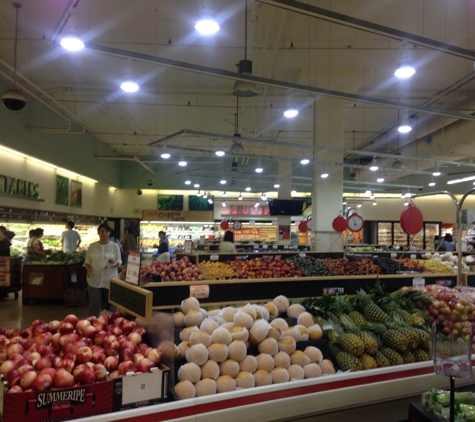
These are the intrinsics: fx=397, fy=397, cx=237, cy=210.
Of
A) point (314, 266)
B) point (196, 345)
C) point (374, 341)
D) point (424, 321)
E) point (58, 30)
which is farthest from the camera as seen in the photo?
point (314, 266)

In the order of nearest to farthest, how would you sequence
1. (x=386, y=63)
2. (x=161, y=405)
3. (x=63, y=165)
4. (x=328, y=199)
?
1. (x=161, y=405)
2. (x=386, y=63)
3. (x=328, y=199)
4. (x=63, y=165)

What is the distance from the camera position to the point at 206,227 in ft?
72.8

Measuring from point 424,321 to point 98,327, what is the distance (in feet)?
9.17

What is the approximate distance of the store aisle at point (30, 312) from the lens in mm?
7336

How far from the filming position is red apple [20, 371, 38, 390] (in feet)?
6.59

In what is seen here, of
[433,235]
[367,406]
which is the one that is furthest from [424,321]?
[433,235]

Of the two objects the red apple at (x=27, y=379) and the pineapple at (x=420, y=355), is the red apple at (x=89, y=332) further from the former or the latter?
the pineapple at (x=420, y=355)

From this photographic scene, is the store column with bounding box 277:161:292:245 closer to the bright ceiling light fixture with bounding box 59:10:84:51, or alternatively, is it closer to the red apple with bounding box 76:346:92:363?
the bright ceiling light fixture with bounding box 59:10:84:51

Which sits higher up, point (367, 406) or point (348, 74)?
point (348, 74)

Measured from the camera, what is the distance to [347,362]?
283cm

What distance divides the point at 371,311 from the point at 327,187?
762 centimetres

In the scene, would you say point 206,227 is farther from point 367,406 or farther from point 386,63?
point 367,406

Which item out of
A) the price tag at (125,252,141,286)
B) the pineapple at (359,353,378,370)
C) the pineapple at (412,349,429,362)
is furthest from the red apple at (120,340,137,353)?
the pineapple at (412,349,429,362)

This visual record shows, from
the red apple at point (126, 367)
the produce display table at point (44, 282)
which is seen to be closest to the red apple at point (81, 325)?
the red apple at point (126, 367)
